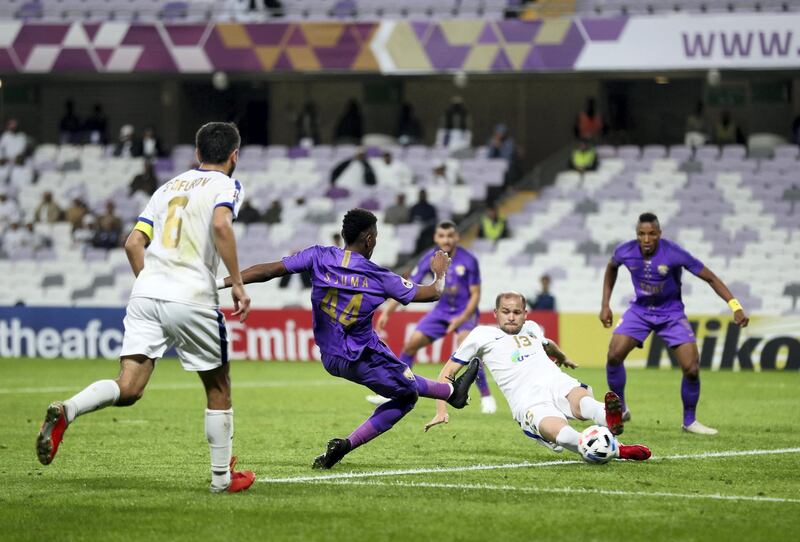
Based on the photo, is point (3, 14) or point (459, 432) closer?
point (459, 432)

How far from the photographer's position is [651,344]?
2470 cm

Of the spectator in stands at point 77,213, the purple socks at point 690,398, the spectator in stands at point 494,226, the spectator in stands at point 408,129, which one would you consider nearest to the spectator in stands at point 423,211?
the spectator in stands at point 494,226

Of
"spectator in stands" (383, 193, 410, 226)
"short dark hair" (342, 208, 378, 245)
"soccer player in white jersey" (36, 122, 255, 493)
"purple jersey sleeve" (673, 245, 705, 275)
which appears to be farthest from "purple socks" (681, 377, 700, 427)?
"spectator in stands" (383, 193, 410, 226)

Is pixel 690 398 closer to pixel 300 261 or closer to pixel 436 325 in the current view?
pixel 436 325

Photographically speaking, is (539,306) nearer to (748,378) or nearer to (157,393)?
(748,378)

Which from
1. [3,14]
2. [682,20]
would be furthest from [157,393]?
[3,14]

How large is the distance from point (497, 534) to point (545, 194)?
23903 mm

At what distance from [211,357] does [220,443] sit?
1.80 feet

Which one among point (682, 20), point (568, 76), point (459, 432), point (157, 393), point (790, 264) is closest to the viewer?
point (459, 432)

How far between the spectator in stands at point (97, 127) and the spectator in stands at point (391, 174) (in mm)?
7594

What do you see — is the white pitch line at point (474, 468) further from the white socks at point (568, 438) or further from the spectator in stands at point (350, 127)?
the spectator in stands at point (350, 127)

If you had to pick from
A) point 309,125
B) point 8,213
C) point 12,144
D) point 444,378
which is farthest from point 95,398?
point 12,144

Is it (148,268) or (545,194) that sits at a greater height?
(545,194)

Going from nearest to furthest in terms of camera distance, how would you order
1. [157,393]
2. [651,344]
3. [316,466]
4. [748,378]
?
[316,466] < [157,393] < [748,378] < [651,344]
